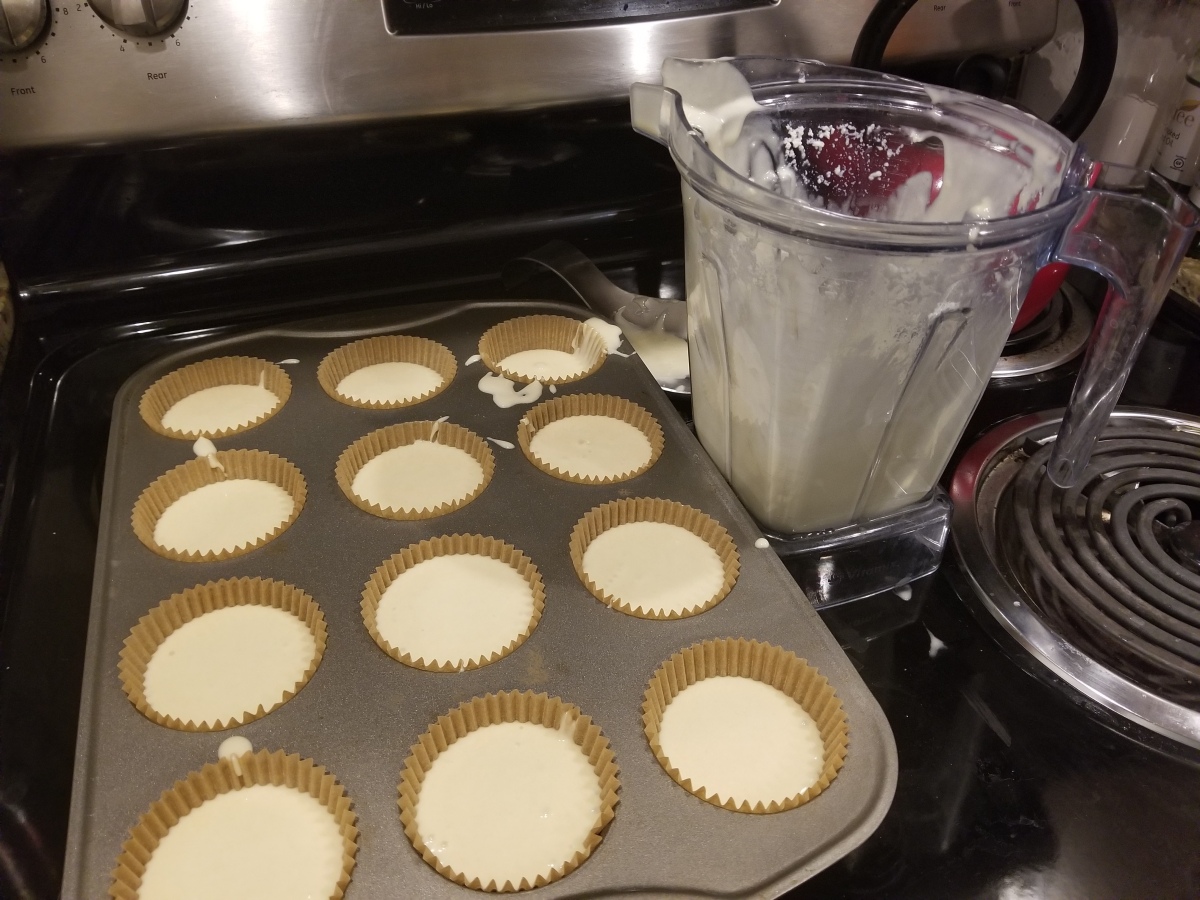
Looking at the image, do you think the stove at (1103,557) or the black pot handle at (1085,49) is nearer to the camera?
the stove at (1103,557)

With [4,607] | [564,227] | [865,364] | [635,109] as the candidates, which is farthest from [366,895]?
[564,227]

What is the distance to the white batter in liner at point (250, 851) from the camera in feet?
1.80

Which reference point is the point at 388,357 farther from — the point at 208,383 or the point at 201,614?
the point at 201,614

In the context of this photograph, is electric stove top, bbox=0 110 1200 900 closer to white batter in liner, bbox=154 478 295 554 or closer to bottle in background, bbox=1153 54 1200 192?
white batter in liner, bbox=154 478 295 554

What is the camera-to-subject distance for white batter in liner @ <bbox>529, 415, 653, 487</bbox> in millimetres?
863

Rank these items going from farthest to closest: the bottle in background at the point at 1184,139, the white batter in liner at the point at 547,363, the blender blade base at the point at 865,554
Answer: the bottle in background at the point at 1184,139, the white batter in liner at the point at 547,363, the blender blade base at the point at 865,554

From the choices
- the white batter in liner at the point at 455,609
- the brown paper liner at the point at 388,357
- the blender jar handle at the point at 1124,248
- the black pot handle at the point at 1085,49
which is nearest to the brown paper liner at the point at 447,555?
the white batter in liner at the point at 455,609

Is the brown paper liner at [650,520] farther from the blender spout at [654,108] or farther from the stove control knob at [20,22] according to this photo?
the stove control knob at [20,22]

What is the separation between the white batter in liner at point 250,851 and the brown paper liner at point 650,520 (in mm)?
281

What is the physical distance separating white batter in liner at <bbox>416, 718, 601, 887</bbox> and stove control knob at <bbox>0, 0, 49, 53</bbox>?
745 mm

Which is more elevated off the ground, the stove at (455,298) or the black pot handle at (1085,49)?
the black pot handle at (1085,49)

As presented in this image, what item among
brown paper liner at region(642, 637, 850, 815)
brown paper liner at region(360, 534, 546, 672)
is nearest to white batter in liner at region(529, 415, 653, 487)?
brown paper liner at region(360, 534, 546, 672)

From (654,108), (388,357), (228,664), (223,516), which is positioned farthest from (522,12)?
(228,664)

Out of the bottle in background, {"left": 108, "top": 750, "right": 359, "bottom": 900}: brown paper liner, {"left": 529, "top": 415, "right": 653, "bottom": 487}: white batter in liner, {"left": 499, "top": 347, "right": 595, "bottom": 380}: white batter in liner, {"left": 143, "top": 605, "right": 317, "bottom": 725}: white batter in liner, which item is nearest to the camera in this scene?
{"left": 108, "top": 750, "right": 359, "bottom": 900}: brown paper liner
